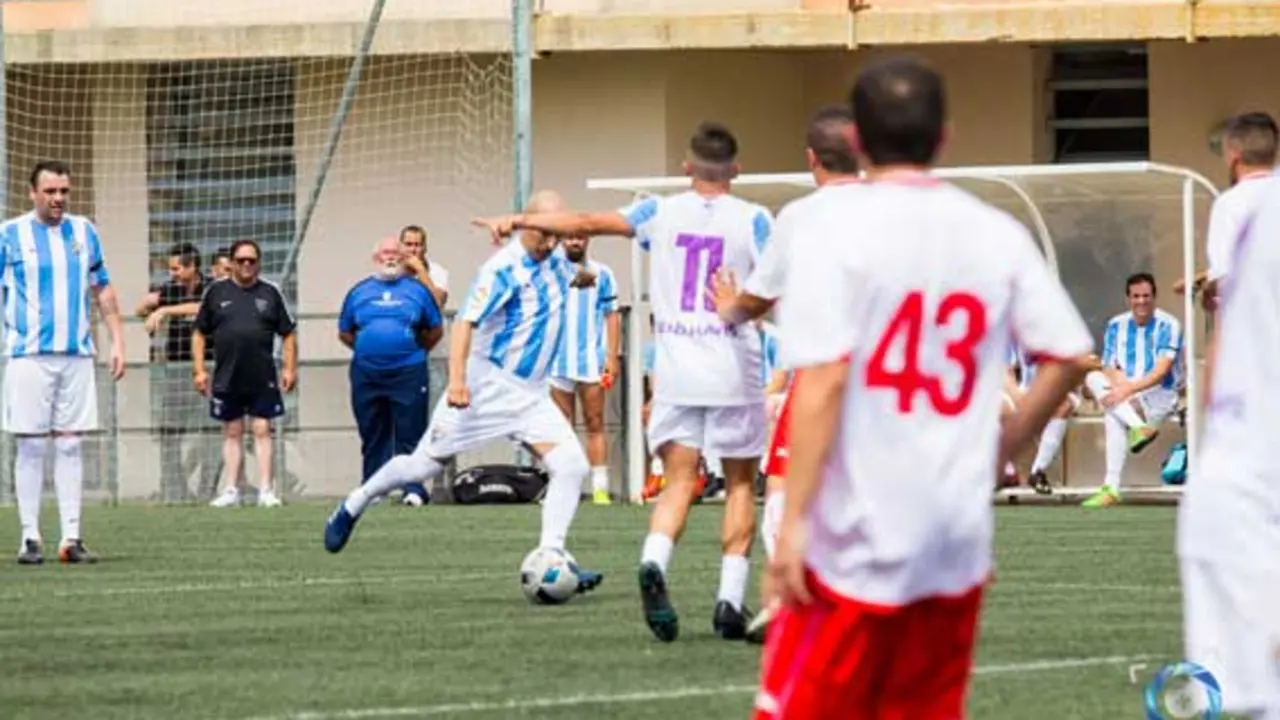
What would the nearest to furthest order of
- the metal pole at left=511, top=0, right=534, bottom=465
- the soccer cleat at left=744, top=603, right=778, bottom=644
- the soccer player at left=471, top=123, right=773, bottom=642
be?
the soccer cleat at left=744, top=603, right=778, bottom=644, the soccer player at left=471, top=123, right=773, bottom=642, the metal pole at left=511, top=0, right=534, bottom=465

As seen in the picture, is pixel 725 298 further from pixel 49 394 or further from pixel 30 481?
pixel 30 481

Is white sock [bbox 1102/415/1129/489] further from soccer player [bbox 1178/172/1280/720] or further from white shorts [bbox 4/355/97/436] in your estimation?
soccer player [bbox 1178/172/1280/720]

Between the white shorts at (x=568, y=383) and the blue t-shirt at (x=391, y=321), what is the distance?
105cm

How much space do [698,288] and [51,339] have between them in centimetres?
638

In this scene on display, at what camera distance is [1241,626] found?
23.6 feet

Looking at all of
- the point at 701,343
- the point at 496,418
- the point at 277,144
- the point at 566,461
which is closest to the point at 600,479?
the point at 277,144

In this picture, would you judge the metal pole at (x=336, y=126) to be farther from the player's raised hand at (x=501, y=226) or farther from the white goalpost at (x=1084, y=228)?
the player's raised hand at (x=501, y=226)

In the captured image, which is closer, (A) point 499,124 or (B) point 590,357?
(B) point 590,357

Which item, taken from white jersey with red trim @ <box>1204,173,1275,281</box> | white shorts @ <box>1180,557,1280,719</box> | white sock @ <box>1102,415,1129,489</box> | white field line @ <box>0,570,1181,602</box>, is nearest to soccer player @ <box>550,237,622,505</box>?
white sock @ <box>1102,415,1129,489</box>

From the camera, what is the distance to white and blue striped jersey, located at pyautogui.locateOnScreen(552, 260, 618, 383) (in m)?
27.2

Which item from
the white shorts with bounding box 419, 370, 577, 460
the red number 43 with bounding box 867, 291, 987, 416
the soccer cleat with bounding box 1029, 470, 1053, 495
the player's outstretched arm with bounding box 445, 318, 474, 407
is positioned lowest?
the soccer cleat with bounding box 1029, 470, 1053, 495

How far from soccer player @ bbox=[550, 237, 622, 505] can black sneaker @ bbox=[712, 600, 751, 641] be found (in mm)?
14184

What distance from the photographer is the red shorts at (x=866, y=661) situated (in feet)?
21.2

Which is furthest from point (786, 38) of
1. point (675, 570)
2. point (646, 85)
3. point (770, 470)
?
point (770, 470)
